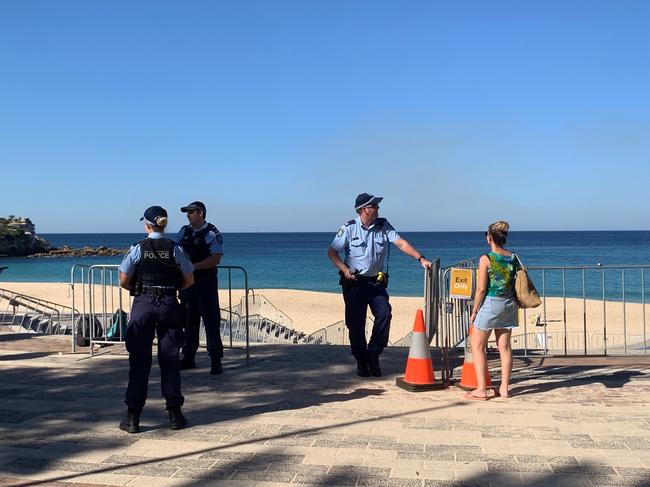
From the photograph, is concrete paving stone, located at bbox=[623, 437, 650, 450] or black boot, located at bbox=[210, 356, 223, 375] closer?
concrete paving stone, located at bbox=[623, 437, 650, 450]

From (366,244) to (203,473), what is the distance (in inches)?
138

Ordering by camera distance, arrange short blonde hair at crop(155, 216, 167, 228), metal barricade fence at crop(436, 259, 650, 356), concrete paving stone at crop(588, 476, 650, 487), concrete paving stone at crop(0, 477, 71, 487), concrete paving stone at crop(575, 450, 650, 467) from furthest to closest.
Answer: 1. metal barricade fence at crop(436, 259, 650, 356)
2. short blonde hair at crop(155, 216, 167, 228)
3. concrete paving stone at crop(575, 450, 650, 467)
4. concrete paving stone at crop(0, 477, 71, 487)
5. concrete paving stone at crop(588, 476, 650, 487)

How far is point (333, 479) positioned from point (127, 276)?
2.38 m

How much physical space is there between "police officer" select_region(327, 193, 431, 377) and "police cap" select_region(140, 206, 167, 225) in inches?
89.2

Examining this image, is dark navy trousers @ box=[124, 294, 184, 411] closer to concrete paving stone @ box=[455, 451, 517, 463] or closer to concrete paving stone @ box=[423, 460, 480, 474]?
concrete paving stone @ box=[423, 460, 480, 474]

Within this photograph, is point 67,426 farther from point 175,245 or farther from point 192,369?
point 192,369

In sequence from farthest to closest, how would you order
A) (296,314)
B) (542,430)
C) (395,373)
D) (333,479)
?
(296,314)
(395,373)
(542,430)
(333,479)

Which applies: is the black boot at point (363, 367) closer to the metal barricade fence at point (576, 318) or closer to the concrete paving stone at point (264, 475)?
the metal barricade fence at point (576, 318)

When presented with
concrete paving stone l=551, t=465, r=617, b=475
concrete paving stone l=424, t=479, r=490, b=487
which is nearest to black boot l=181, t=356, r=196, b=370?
concrete paving stone l=424, t=479, r=490, b=487

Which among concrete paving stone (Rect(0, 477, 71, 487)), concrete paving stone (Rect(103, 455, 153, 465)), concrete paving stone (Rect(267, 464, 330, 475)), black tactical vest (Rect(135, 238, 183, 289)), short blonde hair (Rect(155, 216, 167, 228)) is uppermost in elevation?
short blonde hair (Rect(155, 216, 167, 228))

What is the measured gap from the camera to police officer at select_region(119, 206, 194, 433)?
5.07 meters

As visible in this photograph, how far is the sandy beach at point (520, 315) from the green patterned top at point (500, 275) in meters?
9.31

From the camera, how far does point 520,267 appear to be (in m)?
6.23

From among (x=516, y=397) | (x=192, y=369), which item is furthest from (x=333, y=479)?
(x=192, y=369)
